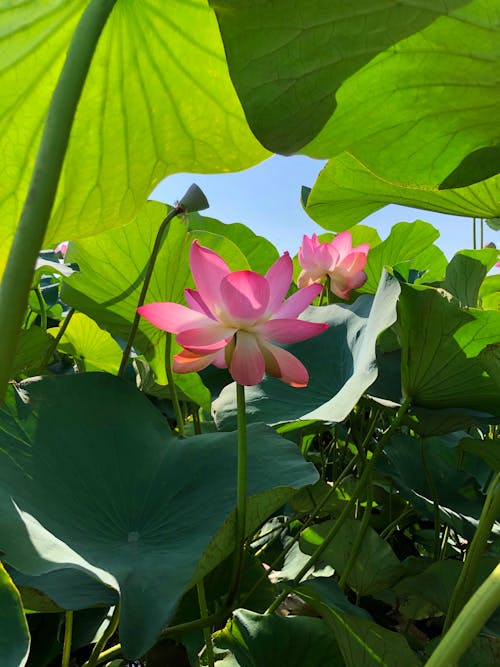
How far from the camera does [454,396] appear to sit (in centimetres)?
62

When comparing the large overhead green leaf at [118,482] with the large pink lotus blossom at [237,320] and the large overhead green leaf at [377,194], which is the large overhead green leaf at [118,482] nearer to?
the large pink lotus blossom at [237,320]

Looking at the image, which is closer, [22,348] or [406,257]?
[22,348]

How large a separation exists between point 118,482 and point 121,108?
347mm

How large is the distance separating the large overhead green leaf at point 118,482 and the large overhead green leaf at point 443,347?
16 cm

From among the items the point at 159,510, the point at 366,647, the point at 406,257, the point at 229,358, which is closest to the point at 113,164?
the point at 229,358

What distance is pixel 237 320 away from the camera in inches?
19.3

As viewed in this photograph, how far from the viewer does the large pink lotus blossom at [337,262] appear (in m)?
0.87

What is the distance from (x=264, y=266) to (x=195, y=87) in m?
0.60

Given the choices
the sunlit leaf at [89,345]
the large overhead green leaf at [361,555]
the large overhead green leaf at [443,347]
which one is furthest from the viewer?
the sunlit leaf at [89,345]

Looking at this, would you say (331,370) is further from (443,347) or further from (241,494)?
(241,494)

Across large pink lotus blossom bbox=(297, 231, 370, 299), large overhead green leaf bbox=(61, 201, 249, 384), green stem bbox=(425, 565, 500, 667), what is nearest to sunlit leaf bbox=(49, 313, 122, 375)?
large overhead green leaf bbox=(61, 201, 249, 384)

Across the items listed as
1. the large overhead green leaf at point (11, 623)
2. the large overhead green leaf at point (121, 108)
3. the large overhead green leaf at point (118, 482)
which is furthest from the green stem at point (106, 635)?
the large overhead green leaf at point (121, 108)

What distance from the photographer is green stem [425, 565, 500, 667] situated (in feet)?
0.67

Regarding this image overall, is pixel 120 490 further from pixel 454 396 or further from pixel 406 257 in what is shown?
pixel 406 257
